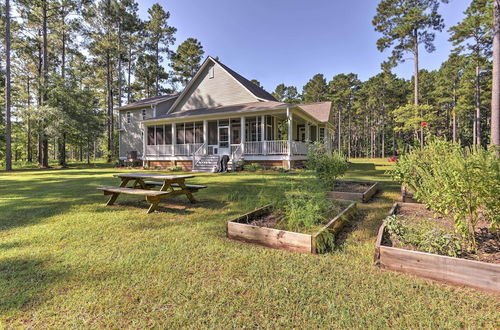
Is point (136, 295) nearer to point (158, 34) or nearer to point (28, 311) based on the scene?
point (28, 311)

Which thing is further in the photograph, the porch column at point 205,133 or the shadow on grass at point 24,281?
the porch column at point 205,133

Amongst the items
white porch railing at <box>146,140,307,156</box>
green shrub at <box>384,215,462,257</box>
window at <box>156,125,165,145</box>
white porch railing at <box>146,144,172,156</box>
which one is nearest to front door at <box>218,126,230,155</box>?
white porch railing at <box>146,140,307,156</box>

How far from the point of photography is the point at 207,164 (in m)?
13.8

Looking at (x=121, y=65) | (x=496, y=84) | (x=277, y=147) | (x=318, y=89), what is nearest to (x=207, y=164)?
(x=277, y=147)

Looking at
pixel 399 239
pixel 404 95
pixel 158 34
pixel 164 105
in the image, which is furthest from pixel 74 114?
pixel 404 95

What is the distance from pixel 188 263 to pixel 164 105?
21.0 metres

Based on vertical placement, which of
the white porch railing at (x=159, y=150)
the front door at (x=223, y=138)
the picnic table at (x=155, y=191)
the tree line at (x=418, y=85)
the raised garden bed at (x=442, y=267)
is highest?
the tree line at (x=418, y=85)

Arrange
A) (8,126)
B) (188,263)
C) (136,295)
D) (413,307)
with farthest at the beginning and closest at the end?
1. (8,126)
2. (188,263)
3. (136,295)
4. (413,307)

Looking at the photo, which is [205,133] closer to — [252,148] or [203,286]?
[252,148]

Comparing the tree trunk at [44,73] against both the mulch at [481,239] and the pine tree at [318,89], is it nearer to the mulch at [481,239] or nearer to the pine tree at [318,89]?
the mulch at [481,239]

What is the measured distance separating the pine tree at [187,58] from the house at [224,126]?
11.3m

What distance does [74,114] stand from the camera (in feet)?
66.2

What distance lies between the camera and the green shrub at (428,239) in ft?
7.80

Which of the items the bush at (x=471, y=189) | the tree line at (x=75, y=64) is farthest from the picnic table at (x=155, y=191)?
the tree line at (x=75, y=64)
